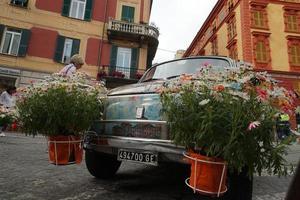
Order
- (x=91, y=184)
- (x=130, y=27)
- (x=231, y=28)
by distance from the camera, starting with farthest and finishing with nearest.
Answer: (x=231, y=28) → (x=130, y=27) → (x=91, y=184)

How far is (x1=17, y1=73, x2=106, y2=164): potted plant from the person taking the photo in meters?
3.32

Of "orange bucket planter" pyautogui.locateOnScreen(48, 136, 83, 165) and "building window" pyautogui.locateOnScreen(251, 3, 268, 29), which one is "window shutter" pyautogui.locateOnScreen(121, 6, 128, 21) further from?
"orange bucket planter" pyautogui.locateOnScreen(48, 136, 83, 165)

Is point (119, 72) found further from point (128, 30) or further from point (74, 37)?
point (74, 37)

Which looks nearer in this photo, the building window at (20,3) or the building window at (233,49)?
the building window at (20,3)

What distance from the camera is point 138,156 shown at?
3.31m

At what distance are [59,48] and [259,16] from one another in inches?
684

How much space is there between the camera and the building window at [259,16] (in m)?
27.2

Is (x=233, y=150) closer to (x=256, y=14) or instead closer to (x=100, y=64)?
(x=100, y=64)

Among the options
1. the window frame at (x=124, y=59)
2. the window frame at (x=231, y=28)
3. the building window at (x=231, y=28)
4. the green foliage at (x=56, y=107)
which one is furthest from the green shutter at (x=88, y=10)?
the green foliage at (x=56, y=107)

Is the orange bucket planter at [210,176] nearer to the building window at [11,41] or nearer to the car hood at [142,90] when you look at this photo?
the car hood at [142,90]

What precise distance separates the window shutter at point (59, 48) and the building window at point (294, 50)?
18495 millimetres

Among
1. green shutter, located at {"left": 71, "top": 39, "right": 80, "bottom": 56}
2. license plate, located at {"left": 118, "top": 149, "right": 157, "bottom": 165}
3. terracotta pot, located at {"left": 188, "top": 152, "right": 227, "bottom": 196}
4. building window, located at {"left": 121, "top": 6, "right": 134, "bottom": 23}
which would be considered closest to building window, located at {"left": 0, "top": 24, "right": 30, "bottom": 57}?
green shutter, located at {"left": 71, "top": 39, "right": 80, "bottom": 56}

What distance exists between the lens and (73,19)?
21469mm

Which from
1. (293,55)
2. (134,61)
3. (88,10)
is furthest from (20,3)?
(293,55)
